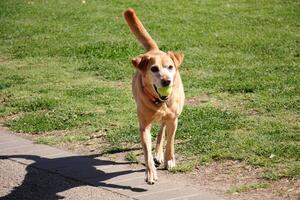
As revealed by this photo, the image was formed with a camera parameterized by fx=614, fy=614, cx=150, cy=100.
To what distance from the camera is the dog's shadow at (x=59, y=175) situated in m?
5.60

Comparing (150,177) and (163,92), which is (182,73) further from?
(150,177)

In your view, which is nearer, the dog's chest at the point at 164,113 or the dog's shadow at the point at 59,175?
the dog's shadow at the point at 59,175

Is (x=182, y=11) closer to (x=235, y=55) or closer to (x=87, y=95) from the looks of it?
(x=235, y=55)

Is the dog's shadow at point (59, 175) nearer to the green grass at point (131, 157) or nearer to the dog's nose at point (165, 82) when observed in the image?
the green grass at point (131, 157)

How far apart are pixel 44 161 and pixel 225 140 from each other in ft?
6.37

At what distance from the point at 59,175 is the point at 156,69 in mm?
1444

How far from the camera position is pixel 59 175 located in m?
6.04

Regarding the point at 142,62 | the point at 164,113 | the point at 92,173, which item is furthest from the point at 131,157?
the point at 142,62

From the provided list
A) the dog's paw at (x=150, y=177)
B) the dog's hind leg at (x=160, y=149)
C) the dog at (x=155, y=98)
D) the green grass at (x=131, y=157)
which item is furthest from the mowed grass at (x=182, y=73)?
the dog's paw at (x=150, y=177)

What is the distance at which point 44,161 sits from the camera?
651cm

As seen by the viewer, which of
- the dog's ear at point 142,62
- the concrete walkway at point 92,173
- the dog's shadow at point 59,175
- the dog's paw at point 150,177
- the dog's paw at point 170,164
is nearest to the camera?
the concrete walkway at point 92,173

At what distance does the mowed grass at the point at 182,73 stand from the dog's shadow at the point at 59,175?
63 centimetres

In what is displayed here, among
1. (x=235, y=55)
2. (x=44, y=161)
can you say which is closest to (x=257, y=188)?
(x=44, y=161)

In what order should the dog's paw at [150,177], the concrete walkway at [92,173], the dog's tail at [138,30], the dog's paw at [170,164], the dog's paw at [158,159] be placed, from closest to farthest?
1. the concrete walkway at [92,173]
2. the dog's paw at [150,177]
3. the dog's paw at [170,164]
4. the dog's paw at [158,159]
5. the dog's tail at [138,30]
